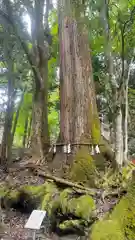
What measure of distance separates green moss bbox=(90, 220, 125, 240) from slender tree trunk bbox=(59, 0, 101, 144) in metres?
2.47

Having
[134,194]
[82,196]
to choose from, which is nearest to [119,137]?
[82,196]

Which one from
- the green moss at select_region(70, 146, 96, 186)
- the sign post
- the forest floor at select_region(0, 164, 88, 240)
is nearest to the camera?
the sign post

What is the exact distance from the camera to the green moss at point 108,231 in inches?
107

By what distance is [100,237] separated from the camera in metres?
2.80

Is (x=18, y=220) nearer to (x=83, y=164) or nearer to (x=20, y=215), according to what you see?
(x=20, y=215)

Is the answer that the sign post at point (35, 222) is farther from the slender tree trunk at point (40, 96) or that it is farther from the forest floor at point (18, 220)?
the slender tree trunk at point (40, 96)

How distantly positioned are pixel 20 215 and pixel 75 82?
297 cm

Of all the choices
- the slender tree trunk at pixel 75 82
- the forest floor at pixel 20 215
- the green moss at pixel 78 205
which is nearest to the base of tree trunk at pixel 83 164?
the slender tree trunk at pixel 75 82

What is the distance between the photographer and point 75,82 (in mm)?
5746

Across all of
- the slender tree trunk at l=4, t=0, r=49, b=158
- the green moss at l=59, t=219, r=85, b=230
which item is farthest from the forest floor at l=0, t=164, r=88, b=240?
the slender tree trunk at l=4, t=0, r=49, b=158

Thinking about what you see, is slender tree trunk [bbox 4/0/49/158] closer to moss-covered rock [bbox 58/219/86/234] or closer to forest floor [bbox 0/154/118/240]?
forest floor [bbox 0/154/118/240]

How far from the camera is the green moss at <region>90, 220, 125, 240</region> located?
2.73 metres

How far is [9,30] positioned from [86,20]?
10.4 ft

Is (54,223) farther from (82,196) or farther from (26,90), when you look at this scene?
(26,90)
